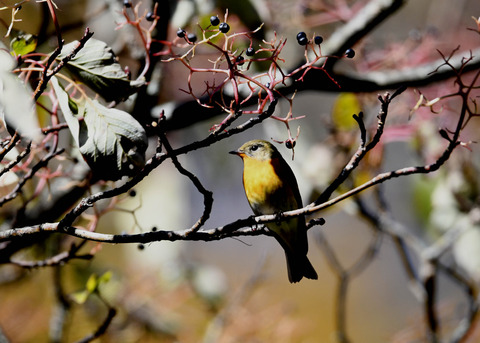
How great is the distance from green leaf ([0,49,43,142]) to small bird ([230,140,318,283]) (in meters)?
0.74

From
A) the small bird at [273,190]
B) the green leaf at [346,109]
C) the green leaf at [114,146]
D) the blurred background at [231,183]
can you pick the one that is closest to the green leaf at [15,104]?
the green leaf at [114,146]

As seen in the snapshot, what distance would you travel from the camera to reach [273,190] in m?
1.37

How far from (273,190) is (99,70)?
65 centimetres

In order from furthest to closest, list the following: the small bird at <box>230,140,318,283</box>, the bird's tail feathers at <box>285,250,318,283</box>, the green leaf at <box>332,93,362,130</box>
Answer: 1. the green leaf at <box>332,93,362,130</box>
2. the small bird at <box>230,140,318,283</box>
3. the bird's tail feathers at <box>285,250,318,283</box>

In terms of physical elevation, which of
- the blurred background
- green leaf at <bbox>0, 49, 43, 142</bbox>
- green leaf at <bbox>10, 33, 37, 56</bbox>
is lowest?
the blurred background

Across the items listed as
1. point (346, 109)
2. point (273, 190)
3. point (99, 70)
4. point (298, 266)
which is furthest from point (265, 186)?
point (99, 70)

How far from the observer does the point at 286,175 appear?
4.51 feet

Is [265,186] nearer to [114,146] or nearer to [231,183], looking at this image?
[114,146]

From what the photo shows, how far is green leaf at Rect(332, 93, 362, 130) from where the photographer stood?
1.70 meters

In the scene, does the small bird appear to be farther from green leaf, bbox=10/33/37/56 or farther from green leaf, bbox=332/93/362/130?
green leaf, bbox=10/33/37/56

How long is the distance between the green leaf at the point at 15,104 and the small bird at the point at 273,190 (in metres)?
0.74

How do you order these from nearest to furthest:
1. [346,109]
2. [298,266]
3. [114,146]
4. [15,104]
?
[15,104], [114,146], [298,266], [346,109]

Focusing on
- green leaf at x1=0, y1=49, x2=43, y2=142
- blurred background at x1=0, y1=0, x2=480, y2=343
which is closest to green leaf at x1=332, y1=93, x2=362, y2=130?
blurred background at x1=0, y1=0, x2=480, y2=343

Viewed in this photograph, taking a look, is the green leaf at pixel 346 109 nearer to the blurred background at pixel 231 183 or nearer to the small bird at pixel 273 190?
the blurred background at pixel 231 183
